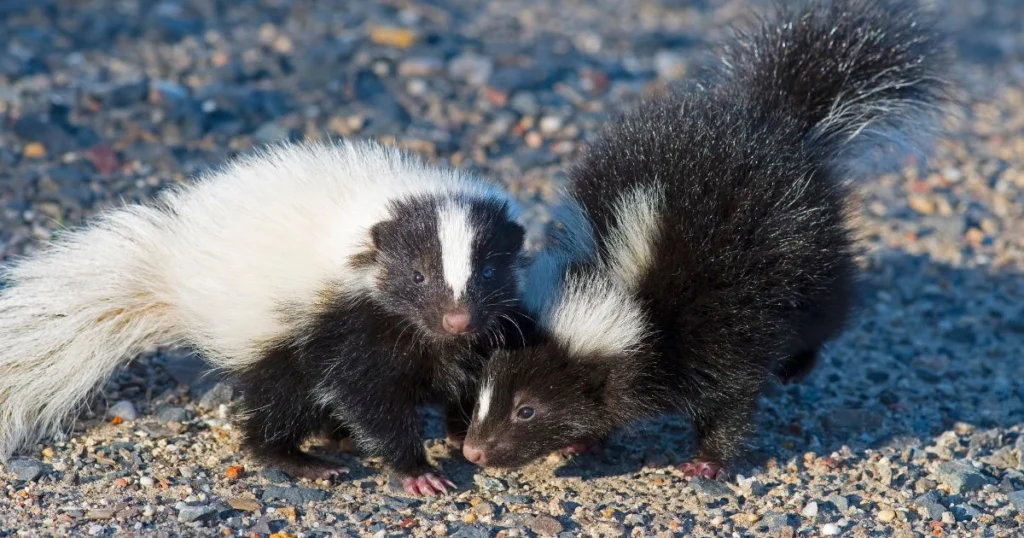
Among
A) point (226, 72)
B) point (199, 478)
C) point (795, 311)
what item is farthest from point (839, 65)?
point (226, 72)

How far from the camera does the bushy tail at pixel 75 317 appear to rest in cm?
634

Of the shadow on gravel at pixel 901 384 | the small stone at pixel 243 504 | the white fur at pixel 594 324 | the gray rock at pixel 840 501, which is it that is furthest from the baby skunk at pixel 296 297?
the gray rock at pixel 840 501

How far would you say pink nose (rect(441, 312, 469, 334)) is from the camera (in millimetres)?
5805

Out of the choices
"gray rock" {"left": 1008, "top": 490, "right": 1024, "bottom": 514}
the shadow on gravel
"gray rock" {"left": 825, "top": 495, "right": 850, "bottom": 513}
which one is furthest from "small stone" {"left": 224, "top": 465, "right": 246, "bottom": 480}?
"gray rock" {"left": 1008, "top": 490, "right": 1024, "bottom": 514}

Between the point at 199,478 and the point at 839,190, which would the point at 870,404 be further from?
the point at 199,478

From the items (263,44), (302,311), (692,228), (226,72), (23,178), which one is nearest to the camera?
(302,311)

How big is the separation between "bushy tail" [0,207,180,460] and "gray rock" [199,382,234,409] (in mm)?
495

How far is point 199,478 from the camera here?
6156mm

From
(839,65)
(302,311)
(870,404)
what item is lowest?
(302,311)

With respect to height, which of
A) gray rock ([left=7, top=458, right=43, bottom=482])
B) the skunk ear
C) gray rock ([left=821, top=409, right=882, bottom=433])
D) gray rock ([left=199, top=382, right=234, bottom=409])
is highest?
gray rock ([left=821, top=409, right=882, bottom=433])

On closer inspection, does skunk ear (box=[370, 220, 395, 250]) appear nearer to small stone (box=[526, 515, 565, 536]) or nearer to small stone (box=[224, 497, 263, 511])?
small stone (box=[224, 497, 263, 511])

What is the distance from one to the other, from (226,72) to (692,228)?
5509 millimetres

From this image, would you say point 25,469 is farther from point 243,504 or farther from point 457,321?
point 457,321

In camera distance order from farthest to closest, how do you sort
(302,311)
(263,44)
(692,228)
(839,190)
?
(263,44), (839,190), (692,228), (302,311)
